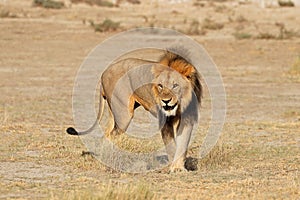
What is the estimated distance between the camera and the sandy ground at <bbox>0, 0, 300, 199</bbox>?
8695mm

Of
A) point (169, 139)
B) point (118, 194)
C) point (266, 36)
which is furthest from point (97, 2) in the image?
point (118, 194)

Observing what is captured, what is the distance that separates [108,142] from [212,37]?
28035 mm

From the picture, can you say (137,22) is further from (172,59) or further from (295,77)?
(172,59)

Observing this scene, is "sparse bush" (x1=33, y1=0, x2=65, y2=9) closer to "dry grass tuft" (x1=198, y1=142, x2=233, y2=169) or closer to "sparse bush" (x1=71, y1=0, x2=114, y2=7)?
"sparse bush" (x1=71, y1=0, x2=114, y2=7)

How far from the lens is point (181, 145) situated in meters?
9.58

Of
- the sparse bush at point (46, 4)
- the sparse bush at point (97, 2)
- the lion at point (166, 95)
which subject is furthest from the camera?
the sparse bush at point (97, 2)

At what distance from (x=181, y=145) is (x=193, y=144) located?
277cm

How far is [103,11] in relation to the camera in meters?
54.2

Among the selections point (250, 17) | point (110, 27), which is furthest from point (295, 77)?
point (250, 17)

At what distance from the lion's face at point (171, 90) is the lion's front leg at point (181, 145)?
322 mm

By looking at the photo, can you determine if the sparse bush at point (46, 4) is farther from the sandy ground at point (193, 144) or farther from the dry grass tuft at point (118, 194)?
the dry grass tuft at point (118, 194)

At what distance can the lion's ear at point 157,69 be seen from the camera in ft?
31.0

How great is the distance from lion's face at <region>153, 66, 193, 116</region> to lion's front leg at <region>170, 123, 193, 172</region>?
12.7 inches

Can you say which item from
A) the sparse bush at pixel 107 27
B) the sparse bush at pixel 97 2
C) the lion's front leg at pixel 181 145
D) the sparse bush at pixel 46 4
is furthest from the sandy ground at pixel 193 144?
the sparse bush at pixel 97 2
